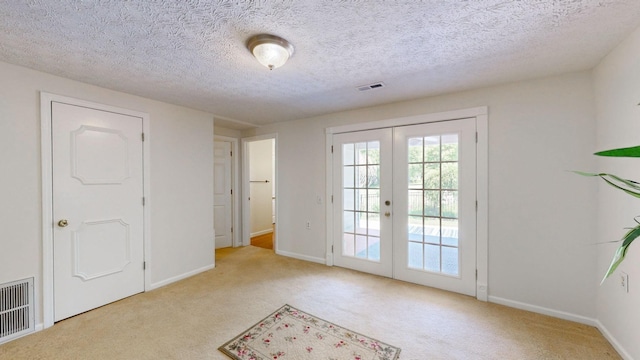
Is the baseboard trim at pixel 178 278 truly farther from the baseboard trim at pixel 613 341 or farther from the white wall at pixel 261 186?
the baseboard trim at pixel 613 341

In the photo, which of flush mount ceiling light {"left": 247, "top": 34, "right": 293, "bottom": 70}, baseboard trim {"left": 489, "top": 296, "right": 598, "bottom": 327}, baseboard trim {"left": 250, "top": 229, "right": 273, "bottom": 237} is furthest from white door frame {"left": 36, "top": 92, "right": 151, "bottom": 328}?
baseboard trim {"left": 489, "top": 296, "right": 598, "bottom": 327}

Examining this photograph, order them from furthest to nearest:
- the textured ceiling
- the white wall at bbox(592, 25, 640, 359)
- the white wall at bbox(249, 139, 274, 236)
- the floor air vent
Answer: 1. the white wall at bbox(249, 139, 274, 236)
2. the floor air vent
3. the white wall at bbox(592, 25, 640, 359)
4. the textured ceiling

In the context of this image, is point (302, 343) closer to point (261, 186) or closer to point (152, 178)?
point (152, 178)

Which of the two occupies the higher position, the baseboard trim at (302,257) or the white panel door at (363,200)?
the white panel door at (363,200)

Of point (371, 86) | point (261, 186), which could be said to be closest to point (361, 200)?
point (371, 86)

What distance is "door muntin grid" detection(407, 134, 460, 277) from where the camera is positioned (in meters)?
2.89

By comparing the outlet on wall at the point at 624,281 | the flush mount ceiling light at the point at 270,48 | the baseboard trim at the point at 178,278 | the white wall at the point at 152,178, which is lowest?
the baseboard trim at the point at 178,278

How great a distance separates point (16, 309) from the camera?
2137mm

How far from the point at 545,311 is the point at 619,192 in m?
1.28

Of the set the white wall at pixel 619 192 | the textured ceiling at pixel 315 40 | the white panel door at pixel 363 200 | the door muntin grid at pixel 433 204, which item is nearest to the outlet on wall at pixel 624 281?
the white wall at pixel 619 192

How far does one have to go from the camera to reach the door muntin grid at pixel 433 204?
2.89m

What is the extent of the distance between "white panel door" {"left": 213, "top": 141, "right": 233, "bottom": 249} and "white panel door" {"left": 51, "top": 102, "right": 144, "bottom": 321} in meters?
1.77

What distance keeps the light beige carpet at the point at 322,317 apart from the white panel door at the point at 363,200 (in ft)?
1.16

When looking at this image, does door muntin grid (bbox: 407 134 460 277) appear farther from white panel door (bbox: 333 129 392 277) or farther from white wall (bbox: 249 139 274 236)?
white wall (bbox: 249 139 274 236)
